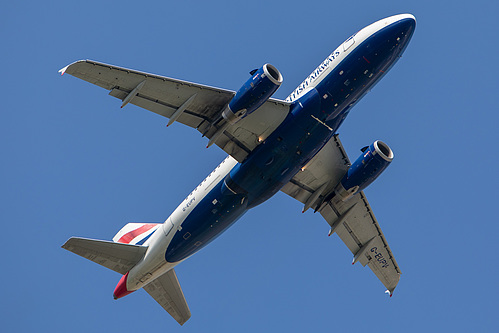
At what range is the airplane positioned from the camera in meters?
35.2

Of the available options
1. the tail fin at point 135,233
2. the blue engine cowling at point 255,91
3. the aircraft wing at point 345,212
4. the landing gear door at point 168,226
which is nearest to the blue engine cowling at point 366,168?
the aircraft wing at point 345,212

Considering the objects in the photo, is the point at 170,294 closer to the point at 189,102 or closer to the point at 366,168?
the point at 189,102

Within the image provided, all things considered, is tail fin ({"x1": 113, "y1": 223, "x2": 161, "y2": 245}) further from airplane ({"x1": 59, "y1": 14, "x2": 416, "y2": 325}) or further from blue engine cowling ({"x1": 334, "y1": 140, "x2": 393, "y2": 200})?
blue engine cowling ({"x1": 334, "y1": 140, "x2": 393, "y2": 200})

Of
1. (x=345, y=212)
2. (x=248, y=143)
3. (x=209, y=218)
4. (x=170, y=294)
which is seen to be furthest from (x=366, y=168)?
(x=170, y=294)

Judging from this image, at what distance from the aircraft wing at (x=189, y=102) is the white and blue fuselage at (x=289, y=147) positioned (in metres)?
0.70

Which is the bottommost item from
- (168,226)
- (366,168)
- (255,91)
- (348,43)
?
(168,226)

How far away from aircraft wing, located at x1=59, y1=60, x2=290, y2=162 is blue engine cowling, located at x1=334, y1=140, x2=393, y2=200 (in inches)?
241

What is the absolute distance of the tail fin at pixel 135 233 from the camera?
1640 inches

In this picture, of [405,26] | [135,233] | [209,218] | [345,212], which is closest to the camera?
[405,26]

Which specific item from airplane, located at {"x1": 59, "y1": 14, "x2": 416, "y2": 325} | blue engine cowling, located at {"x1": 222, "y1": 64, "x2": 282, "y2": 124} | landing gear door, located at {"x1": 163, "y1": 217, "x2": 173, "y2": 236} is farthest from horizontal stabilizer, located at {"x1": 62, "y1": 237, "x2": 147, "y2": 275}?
blue engine cowling, located at {"x1": 222, "y1": 64, "x2": 282, "y2": 124}

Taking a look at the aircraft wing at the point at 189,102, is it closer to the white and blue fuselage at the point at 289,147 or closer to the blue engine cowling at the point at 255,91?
the white and blue fuselage at the point at 289,147

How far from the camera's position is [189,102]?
35875 mm

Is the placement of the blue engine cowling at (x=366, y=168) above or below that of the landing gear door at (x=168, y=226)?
above

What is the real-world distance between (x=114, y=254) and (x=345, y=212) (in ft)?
47.3
